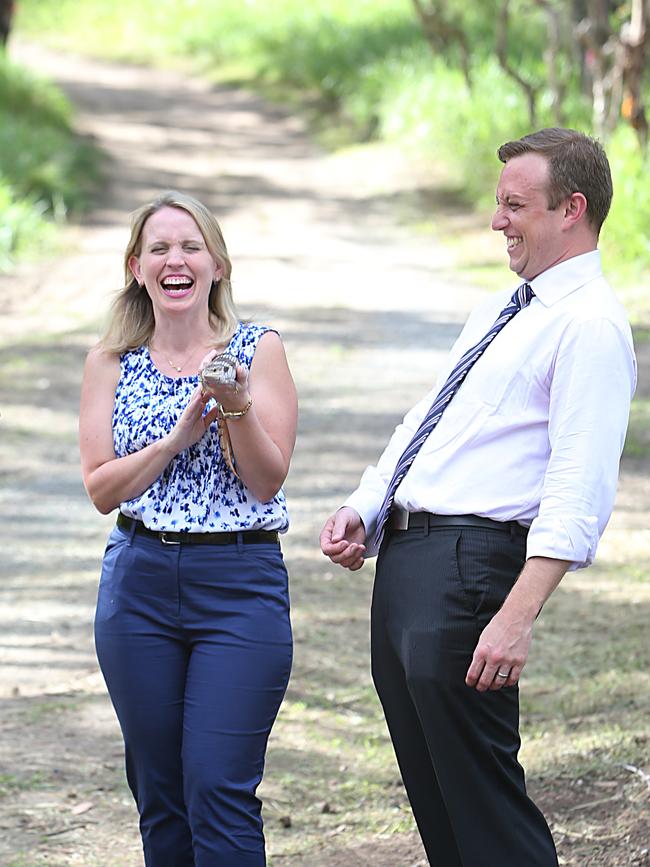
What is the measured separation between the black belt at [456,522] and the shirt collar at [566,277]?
0.43 m

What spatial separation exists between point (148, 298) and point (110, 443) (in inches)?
14.5

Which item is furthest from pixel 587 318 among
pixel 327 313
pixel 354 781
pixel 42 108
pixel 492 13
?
pixel 492 13

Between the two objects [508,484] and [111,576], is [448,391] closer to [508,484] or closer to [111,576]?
[508,484]

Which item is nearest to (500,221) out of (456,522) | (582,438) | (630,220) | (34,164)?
(582,438)

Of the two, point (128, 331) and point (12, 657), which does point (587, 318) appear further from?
point (12, 657)

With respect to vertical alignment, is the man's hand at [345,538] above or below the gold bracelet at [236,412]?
below

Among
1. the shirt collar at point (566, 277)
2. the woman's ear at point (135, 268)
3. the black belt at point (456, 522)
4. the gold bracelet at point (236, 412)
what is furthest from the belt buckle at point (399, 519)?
the woman's ear at point (135, 268)

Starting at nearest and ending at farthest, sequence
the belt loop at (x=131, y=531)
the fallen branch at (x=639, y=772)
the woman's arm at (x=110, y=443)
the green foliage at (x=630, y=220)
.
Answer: the woman's arm at (x=110, y=443) < the belt loop at (x=131, y=531) < the fallen branch at (x=639, y=772) < the green foliage at (x=630, y=220)

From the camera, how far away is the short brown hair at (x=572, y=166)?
2727 mm

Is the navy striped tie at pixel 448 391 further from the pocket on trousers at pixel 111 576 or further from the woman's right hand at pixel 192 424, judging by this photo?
the pocket on trousers at pixel 111 576

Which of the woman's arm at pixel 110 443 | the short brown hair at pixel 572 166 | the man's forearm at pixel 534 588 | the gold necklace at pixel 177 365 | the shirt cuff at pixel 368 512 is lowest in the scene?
the man's forearm at pixel 534 588

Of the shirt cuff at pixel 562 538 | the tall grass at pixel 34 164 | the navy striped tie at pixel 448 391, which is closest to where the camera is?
the shirt cuff at pixel 562 538

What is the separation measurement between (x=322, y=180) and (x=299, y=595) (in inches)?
491

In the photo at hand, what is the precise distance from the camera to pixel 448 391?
2.88 meters
